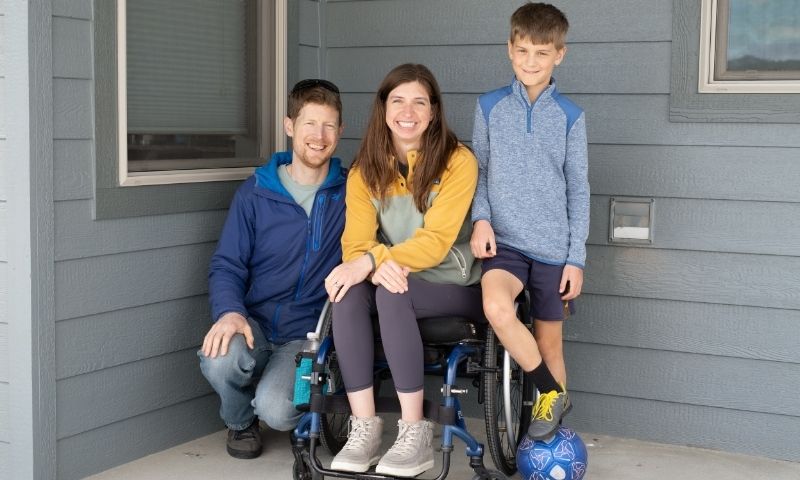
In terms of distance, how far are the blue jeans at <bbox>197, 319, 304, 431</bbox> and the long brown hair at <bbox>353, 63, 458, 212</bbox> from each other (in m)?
0.61

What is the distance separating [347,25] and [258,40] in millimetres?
396

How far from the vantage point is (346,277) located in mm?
2979

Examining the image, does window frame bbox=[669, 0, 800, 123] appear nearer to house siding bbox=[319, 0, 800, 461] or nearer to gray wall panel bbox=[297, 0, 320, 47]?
house siding bbox=[319, 0, 800, 461]

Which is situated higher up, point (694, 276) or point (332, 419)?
point (694, 276)

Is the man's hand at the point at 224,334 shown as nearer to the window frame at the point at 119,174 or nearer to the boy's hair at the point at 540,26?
the window frame at the point at 119,174

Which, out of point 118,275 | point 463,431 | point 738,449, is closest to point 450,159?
point 463,431

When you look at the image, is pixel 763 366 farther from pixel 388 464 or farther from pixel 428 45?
pixel 428 45

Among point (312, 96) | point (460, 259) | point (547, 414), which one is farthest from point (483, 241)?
point (312, 96)

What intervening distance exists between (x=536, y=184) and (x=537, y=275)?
0.27 meters

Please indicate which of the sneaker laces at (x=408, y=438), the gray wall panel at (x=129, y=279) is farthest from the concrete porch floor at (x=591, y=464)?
the gray wall panel at (x=129, y=279)

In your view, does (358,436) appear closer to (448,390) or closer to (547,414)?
(448,390)

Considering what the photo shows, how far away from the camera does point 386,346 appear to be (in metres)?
2.94

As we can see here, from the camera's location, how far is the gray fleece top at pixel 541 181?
3123 mm

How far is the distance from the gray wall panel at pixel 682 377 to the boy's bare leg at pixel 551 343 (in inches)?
15.8
